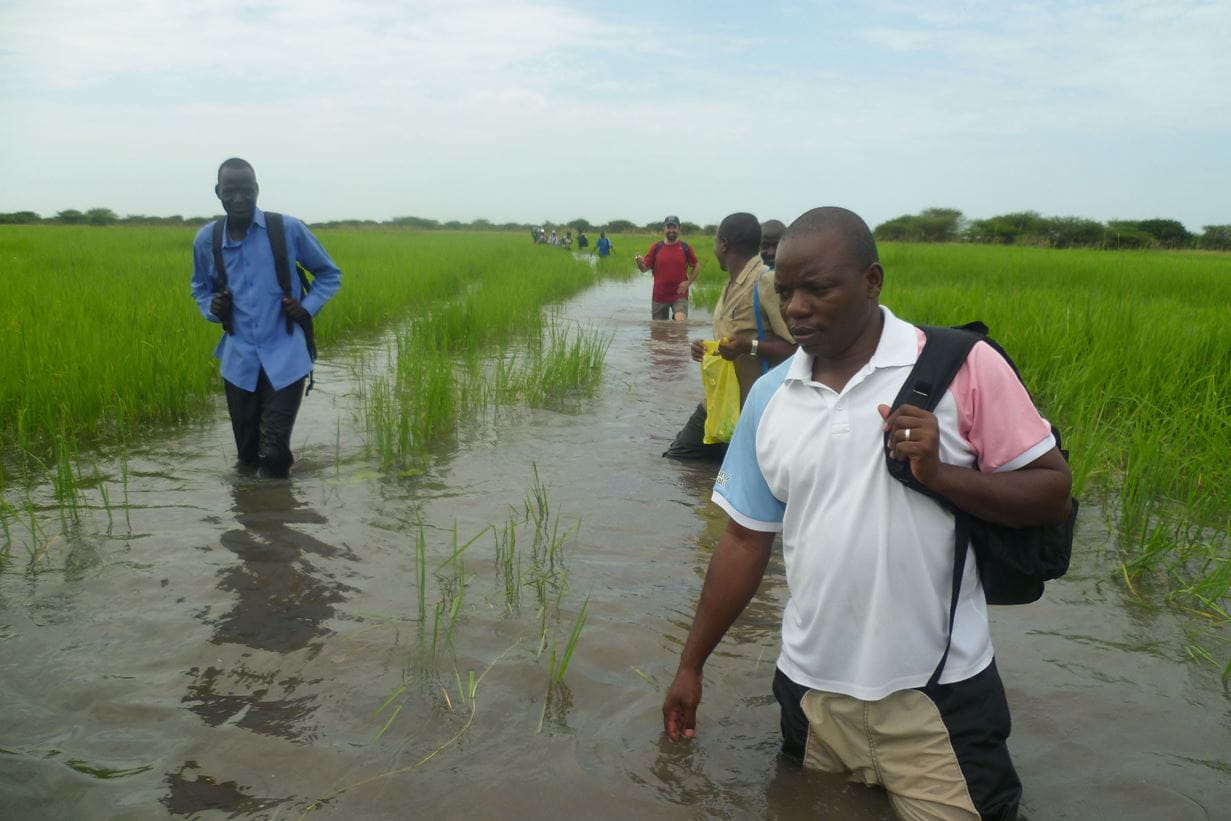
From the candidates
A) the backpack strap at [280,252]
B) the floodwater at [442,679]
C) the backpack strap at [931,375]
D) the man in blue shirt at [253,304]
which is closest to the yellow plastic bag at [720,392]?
the floodwater at [442,679]

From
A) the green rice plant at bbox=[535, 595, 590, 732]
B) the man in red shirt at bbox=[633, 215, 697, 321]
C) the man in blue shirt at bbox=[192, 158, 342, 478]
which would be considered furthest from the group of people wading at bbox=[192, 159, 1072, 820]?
the man in red shirt at bbox=[633, 215, 697, 321]

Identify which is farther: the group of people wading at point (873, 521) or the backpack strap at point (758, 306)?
the backpack strap at point (758, 306)

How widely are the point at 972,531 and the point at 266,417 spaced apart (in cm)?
347

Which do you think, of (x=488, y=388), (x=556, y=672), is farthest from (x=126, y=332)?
(x=556, y=672)

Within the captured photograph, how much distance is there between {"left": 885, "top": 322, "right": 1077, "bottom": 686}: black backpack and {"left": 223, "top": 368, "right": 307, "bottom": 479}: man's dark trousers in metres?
3.30

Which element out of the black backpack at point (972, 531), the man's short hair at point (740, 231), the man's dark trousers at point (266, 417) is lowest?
the man's dark trousers at point (266, 417)

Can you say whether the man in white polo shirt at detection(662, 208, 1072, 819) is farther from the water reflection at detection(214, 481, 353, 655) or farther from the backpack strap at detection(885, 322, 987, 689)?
the water reflection at detection(214, 481, 353, 655)

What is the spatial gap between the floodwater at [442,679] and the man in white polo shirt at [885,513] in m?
0.39

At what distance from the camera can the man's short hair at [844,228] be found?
1769 millimetres

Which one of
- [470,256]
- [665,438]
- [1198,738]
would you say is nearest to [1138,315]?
[665,438]

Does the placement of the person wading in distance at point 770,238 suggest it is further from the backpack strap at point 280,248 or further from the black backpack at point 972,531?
the black backpack at point 972,531

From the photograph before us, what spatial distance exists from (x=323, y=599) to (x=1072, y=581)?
9.06 ft

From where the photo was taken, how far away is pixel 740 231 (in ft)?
14.4

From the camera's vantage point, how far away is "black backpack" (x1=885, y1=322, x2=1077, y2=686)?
1.66 meters
